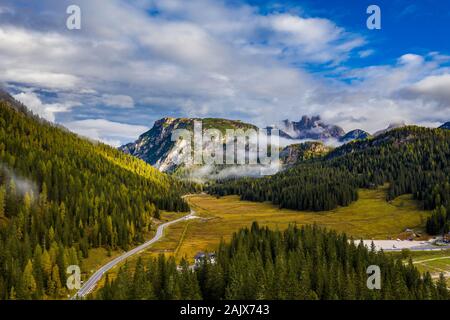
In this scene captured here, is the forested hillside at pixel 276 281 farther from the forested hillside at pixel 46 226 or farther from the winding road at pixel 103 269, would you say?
the forested hillside at pixel 46 226

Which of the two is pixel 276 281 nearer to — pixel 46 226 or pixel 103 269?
pixel 103 269

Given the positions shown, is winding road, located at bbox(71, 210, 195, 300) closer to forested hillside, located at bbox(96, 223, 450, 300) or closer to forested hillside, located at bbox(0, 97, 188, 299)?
forested hillside, located at bbox(0, 97, 188, 299)

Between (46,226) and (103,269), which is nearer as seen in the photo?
(103,269)

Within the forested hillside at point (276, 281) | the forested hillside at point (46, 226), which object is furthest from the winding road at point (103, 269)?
the forested hillside at point (276, 281)

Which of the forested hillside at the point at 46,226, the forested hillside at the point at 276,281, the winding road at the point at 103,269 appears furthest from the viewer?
the winding road at the point at 103,269

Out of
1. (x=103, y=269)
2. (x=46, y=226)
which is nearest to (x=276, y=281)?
(x=103, y=269)

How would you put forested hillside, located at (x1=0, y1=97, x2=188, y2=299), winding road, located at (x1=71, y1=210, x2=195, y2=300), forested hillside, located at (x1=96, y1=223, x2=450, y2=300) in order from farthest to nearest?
winding road, located at (x1=71, y1=210, x2=195, y2=300)
forested hillside, located at (x1=0, y1=97, x2=188, y2=299)
forested hillside, located at (x1=96, y1=223, x2=450, y2=300)

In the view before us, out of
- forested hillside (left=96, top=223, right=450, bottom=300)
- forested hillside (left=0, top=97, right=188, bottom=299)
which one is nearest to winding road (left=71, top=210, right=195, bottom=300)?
forested hillside (left=0, top=97, right=188, bottom=299)
